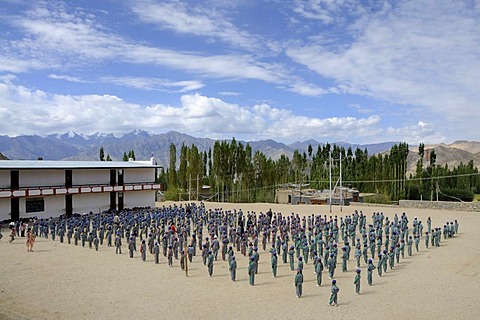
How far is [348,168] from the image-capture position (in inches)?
2530

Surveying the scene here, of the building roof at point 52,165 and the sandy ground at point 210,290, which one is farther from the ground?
the building roof at point 52,165

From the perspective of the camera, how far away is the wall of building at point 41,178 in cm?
3110

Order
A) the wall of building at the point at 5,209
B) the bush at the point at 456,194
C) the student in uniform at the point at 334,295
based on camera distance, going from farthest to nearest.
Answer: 1. the bush at the point at 456,194
2. the wall of building at the point at 5,209
3. the student in uniform at the point at 334,295

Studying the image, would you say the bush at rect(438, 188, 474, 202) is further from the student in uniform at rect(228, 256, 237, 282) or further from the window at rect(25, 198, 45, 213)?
the student in uniform at rect(228, 256, 237, 282)

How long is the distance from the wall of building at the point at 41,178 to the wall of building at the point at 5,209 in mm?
1551

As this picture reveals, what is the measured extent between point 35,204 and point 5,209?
223 cm

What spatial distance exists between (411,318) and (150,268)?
33.1ft

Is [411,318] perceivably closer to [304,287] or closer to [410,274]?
[304,287]

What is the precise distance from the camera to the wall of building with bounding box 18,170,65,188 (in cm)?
3110

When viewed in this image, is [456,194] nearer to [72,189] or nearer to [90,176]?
[90,176]

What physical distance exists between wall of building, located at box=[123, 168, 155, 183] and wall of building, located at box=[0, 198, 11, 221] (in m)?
10.1

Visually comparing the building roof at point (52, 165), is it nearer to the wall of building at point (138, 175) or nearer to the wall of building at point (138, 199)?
the wall of building at point (138, 175)

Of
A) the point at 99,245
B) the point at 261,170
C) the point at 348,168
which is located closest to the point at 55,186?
the point at 99,245

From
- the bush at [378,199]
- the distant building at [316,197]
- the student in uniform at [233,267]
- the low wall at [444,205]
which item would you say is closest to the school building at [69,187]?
the distant building at [316,197]
